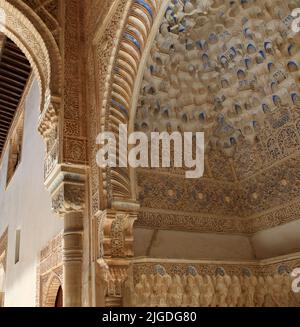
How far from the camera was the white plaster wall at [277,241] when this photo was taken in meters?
4.47

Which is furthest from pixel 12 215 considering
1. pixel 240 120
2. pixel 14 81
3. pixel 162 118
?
pixel 240 120

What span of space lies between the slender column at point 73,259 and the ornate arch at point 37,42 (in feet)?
4.07

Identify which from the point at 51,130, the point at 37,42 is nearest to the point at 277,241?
the point at 51,130

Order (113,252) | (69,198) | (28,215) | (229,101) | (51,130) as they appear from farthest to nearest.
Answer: (28,215) → (229,101) → (51,130) → (69,198) → (113,252)

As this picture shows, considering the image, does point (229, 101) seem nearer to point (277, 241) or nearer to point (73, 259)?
point (277, 241)

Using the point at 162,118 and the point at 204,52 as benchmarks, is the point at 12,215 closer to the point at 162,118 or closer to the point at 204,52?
the point at 162,118

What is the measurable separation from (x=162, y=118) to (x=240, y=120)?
987 millimetres

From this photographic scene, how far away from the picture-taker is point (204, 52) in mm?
4773

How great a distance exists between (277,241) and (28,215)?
4.08 meters

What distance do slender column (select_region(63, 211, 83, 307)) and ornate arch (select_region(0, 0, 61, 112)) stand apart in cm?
124

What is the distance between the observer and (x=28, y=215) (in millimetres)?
6879

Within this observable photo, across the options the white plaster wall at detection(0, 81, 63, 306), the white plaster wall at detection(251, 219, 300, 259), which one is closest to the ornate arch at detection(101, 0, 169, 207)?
the white plaster wall at detection(0, 81, 63, 306)

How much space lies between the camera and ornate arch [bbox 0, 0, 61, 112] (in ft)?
14.3

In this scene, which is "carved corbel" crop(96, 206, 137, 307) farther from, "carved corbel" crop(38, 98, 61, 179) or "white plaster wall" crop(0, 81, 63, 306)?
"white plaster wall" crop(0, 81, 63, 306)
